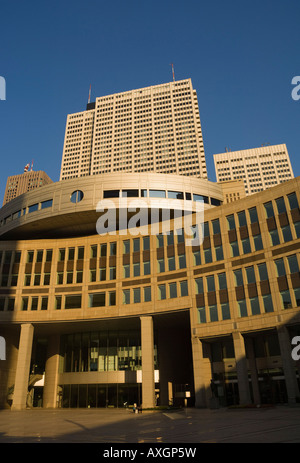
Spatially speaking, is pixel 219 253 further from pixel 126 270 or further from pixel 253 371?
pixel 253 371

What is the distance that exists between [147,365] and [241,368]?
11.9 m

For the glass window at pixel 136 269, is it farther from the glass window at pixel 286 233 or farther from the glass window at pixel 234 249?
the glass window at pixel 286 233

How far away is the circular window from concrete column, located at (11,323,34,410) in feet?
62.5

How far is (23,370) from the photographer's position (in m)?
49.0

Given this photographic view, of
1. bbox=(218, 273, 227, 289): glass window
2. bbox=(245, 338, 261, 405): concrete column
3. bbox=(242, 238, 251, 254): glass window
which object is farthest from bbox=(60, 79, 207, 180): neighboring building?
bbox=(245, 338, 261, 405): concrete column

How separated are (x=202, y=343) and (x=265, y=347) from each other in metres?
7.54

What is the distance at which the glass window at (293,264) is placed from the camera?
39.7 meters

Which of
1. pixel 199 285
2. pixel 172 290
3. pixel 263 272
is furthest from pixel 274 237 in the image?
pixel 172 290

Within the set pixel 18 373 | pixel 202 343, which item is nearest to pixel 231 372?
Answer: pixel 202 343

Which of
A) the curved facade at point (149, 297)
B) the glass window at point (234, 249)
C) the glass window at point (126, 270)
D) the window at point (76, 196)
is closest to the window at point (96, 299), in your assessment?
the curved facade at point (149, 297)

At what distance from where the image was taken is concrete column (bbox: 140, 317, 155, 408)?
44022mm

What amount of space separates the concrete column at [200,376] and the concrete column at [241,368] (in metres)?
4.67

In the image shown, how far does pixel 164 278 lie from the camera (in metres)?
48.4

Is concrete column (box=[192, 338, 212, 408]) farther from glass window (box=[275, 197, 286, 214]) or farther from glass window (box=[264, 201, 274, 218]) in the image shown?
glass window (box=[275, 197, 286, 214])
